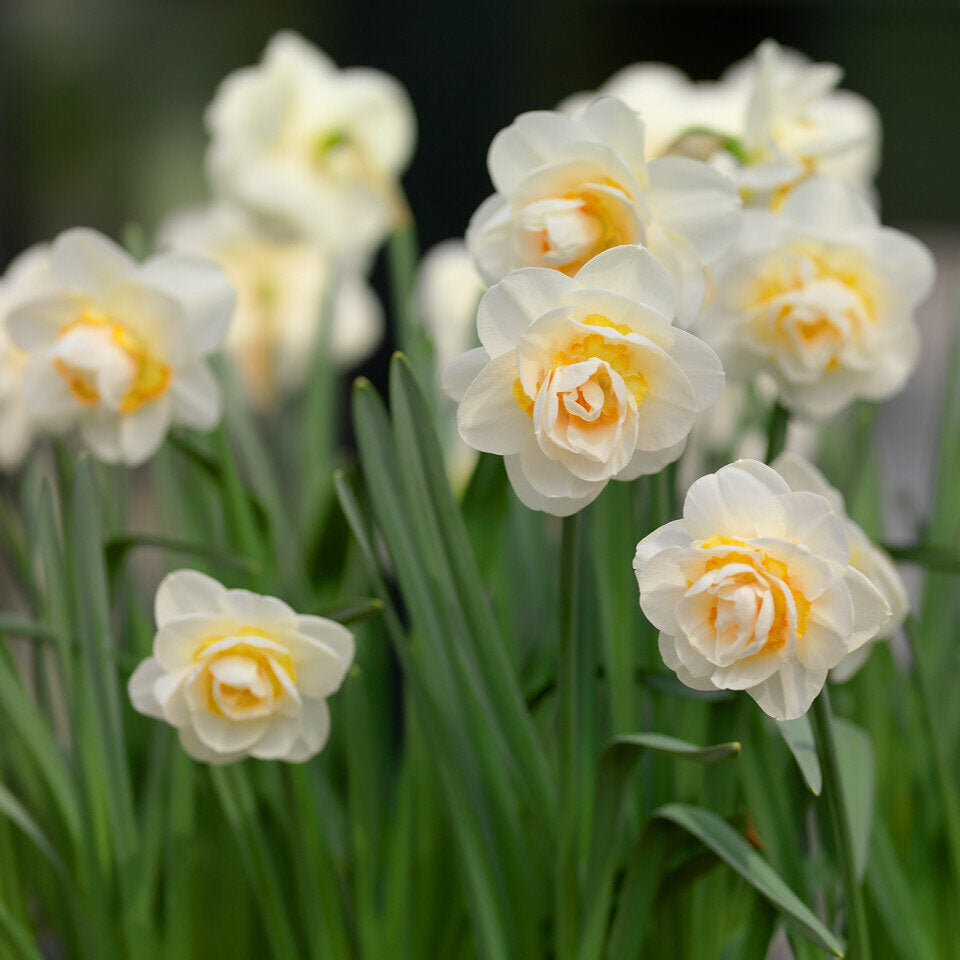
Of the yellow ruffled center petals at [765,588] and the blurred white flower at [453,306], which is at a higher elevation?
the blurred white flower at [453,306]

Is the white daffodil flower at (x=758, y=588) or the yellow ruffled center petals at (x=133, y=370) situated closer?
the white daffodil flower at (x=758, y=588)

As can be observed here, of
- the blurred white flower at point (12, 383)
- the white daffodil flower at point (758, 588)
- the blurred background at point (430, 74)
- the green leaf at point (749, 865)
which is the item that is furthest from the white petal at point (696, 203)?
the blurred background at point (430, 74)

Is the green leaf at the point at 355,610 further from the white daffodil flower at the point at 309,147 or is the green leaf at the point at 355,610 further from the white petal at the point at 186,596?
the white daffodil flower at the point at 309,147

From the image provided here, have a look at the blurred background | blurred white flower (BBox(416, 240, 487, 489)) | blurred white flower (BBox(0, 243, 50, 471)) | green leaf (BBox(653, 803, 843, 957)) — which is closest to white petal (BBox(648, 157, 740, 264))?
green leaf (BBox(653, 803, 843, 957))

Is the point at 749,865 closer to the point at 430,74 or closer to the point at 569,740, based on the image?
the point at 569,740

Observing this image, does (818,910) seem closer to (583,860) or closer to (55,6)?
(583,860)

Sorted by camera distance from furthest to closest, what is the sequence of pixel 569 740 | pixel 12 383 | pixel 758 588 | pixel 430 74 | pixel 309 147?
pixel 430 74 → pixel 309 147 → pixel 12 383 → pixel 569 740 → pixel 758 588

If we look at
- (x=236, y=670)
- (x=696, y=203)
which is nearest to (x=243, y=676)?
(x=236, y=670)
